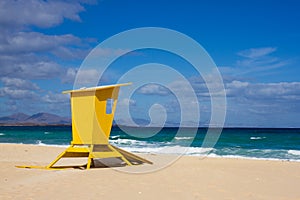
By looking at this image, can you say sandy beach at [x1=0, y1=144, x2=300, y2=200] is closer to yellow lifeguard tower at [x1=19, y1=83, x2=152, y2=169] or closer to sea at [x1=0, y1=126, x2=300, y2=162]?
yellow lifeguard tower at [x1=19, y1=83, x2=152, y2=169]

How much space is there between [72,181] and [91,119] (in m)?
A: 2.05

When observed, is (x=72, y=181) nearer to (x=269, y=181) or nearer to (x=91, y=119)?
(x=91, y=119)

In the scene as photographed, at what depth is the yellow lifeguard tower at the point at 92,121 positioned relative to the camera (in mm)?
8930

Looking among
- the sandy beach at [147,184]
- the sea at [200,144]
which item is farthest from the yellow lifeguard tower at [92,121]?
the sea at [200,144]

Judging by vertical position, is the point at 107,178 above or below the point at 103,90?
below

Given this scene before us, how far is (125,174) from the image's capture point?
8172 mm

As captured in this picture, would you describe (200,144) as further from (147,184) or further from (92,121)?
(147,184)

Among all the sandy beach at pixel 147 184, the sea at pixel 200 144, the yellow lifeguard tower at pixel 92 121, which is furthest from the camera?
the sea at pixel 200 144

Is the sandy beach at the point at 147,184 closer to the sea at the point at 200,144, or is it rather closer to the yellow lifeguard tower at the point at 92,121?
the yellow lifeguard tower at the point at 92,121

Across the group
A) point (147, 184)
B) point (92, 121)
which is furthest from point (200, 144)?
point (147, 184)

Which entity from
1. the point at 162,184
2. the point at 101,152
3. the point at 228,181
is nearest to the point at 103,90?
the point at 101,152

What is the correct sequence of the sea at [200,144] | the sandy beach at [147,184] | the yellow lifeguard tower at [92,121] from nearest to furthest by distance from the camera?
the sandy beach at [147,184] < the yellow lifeguard tower at [92,121] < the sea at [200,144]

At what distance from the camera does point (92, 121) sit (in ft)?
29.2

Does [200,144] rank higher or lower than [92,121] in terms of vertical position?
lower
